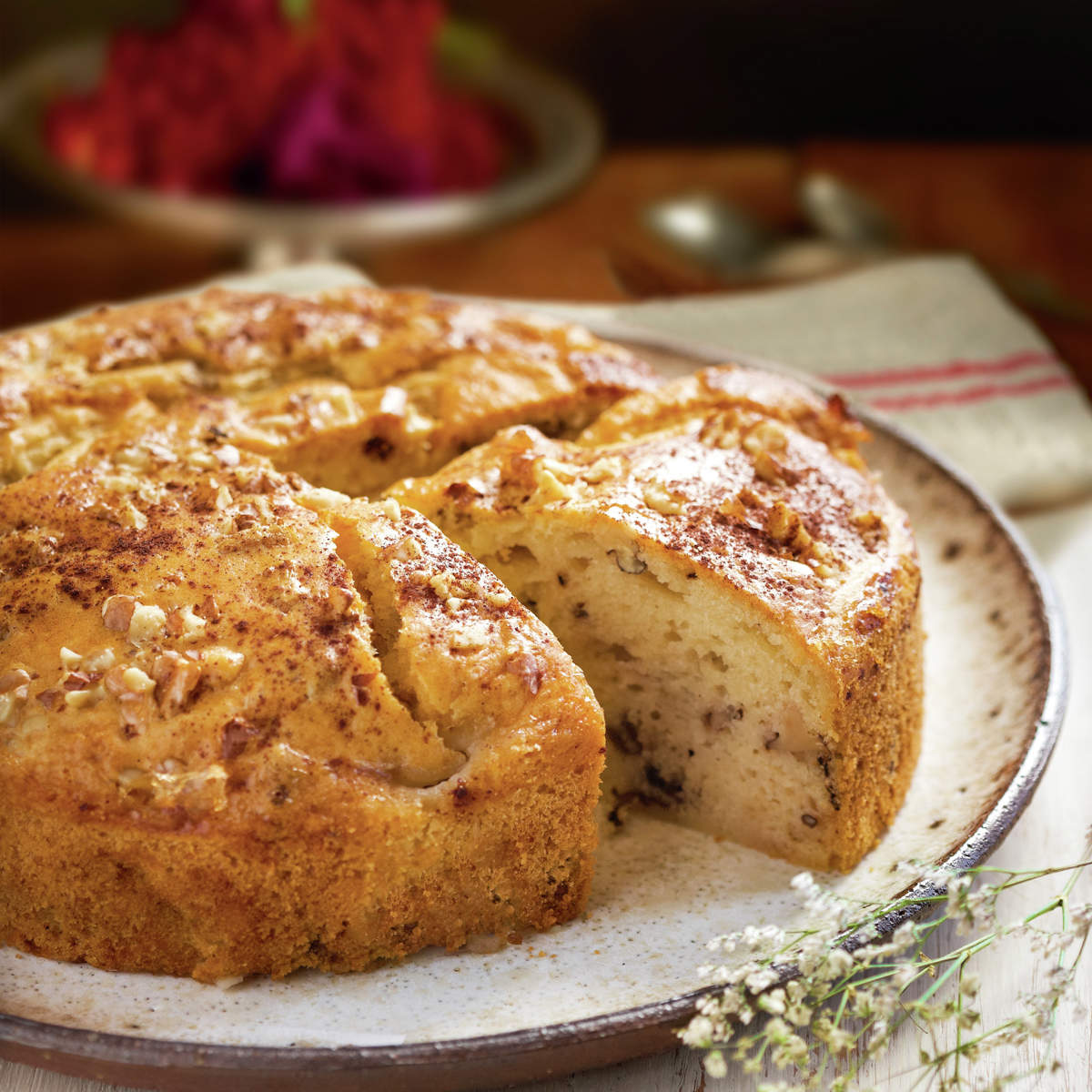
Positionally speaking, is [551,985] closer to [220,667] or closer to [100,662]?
[220,667]

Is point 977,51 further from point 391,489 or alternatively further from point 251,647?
point 251,647

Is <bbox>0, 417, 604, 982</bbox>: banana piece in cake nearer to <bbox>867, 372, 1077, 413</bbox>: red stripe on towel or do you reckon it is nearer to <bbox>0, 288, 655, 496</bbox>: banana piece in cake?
<bbox>0, 288, 655, 496</bbox>: banana piece in cake

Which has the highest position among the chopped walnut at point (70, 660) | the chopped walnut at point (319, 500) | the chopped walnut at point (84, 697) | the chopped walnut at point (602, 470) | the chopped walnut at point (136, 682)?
the chopped walnut at point (602, 470)

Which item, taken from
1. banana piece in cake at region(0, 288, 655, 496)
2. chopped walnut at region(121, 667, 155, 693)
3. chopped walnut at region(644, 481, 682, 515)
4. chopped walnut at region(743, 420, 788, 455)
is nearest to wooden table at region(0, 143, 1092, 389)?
banana piece in cake at region(0, 288, 655, 496)

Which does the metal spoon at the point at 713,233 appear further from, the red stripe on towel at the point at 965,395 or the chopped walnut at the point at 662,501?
the chopped walnut at the point at 662,501

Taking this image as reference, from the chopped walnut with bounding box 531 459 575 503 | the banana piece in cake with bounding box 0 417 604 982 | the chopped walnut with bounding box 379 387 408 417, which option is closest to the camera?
the banana piece in cake with bounding box 0 417 604 982

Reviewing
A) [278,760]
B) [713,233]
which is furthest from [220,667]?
[713,233]

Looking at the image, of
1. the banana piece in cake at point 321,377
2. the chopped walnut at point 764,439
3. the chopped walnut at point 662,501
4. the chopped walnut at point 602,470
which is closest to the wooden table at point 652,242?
the banana piece in cake at point 321,377
